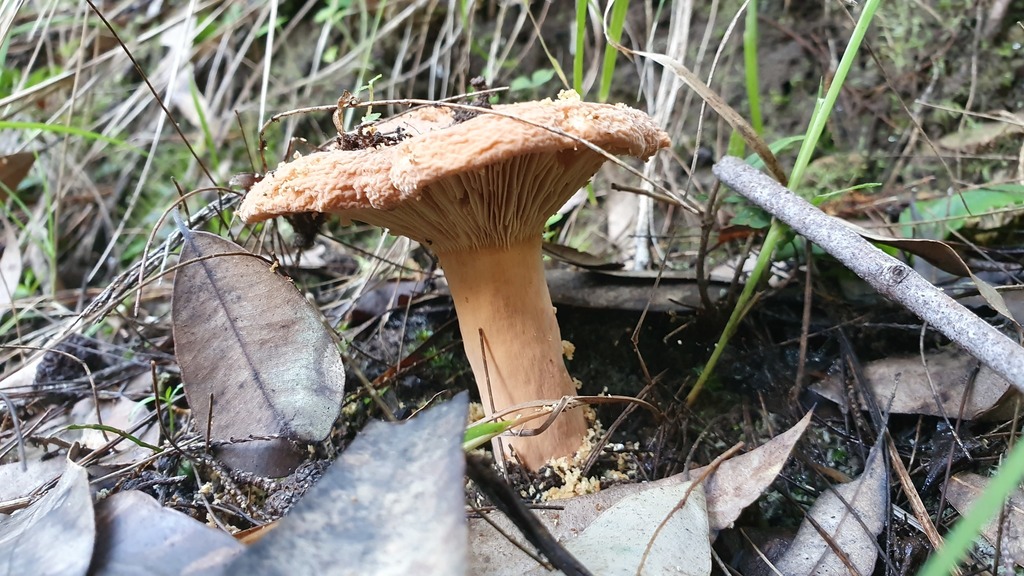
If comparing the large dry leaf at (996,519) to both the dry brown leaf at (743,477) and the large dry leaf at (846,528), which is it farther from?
the dry brown leaf at (743,477)

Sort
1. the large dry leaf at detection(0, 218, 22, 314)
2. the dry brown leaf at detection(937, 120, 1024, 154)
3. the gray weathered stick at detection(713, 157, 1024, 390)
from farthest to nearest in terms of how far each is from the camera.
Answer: the large dry leaf at detection(0, 218, 22, 314) < the dry brown leaf at detection(937, 120, 1024, 154) < the gray weathered stick at detection(713, 157, 1024, 390)

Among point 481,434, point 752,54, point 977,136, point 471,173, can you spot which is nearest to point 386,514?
point 481,434

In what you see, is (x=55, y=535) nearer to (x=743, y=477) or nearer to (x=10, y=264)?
(x=743, y=477)

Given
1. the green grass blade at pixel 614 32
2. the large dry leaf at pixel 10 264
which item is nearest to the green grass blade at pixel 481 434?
the green grass blade at pixel 614 32

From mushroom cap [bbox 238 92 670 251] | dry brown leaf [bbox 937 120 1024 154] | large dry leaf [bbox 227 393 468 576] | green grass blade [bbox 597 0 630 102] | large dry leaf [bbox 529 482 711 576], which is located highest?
green grass blade [bbox 597 0 630 102]

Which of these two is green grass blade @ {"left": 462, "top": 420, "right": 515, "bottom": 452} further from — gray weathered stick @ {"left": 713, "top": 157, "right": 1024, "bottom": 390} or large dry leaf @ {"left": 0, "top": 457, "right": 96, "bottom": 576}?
gray weathered stick @ {"left": 713, "top": 157, "right": 1024, "bottom": 390}

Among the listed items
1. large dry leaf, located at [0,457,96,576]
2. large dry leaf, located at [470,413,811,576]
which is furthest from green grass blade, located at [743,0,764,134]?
large dry leaf, located at [0,457,96,576]
